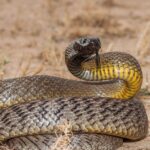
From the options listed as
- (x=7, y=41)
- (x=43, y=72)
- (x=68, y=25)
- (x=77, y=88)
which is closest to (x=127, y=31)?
(x=68, y=25)

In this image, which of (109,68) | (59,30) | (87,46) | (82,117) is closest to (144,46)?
(59,30)

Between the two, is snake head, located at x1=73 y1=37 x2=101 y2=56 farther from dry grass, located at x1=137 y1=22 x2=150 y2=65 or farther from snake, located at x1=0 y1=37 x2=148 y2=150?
dry grass, located at x1=137 y1=22 x2=150 y2=65

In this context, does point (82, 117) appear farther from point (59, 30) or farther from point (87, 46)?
point (59, 30)

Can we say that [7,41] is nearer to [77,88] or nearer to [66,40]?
[66,40]

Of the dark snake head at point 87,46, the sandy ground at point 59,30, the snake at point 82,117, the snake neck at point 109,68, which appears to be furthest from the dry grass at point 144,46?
the dark snake head at point 87,46

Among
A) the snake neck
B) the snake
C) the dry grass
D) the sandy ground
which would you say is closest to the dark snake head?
the snake
